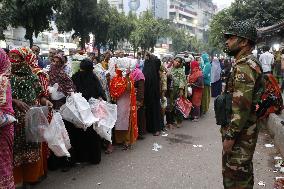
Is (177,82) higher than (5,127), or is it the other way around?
(5,127)

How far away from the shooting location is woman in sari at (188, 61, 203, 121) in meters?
10.9

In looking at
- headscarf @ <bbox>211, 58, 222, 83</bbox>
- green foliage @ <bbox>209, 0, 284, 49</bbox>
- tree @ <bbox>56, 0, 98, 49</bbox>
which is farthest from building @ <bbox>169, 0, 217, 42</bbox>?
headscarf @ <bbox>211, 58, 222, 83</bbox>

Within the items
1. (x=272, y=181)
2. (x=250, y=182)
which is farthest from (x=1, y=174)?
Result: (x=272, y=181)

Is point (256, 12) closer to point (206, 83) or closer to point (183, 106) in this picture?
point (206, 83)

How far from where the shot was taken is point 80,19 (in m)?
25.2

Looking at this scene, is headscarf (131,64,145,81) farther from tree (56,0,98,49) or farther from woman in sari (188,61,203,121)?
tree (56,0,98,49)

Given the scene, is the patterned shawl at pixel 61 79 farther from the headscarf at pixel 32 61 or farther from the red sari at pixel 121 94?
the red sari at pixel 121 94

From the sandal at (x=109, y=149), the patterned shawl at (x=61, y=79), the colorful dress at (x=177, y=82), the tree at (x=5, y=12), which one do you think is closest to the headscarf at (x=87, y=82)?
the patterned shawl at (x=61, y=79)

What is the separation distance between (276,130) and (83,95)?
152 inches

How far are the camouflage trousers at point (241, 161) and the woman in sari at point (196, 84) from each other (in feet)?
24.5

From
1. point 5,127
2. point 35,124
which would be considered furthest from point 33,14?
point 5,127

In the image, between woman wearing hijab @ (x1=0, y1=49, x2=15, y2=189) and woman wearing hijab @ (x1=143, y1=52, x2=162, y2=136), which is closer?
woman wearing hijab @ (x1=0, y1=49, x2=15, y2=189)

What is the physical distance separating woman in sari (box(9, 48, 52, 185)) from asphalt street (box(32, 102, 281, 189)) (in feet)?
1.20

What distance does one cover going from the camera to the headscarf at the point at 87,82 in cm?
643
